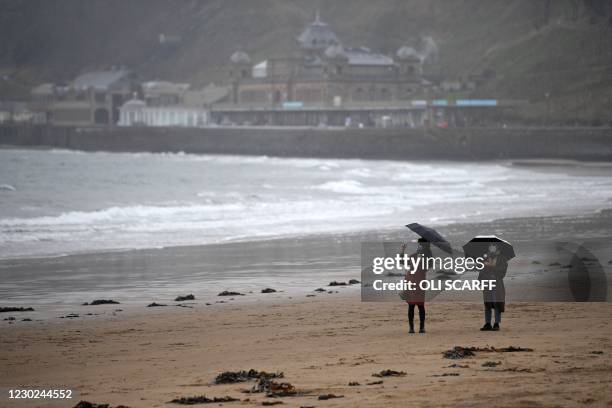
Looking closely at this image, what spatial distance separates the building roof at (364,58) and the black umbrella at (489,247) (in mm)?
133832

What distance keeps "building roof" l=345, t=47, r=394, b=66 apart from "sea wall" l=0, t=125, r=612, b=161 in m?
23.9

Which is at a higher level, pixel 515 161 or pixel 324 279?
pixel 515 161

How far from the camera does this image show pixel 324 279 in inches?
945

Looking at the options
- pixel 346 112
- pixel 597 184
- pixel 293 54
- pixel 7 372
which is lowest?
pixel 7 372

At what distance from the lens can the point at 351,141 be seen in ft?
392

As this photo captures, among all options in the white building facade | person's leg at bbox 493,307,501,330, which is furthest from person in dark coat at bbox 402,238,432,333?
the white building facade

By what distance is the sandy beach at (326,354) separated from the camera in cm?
1226

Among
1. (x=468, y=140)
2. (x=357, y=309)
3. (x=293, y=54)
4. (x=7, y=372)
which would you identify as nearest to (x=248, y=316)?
(x=357, y=309)

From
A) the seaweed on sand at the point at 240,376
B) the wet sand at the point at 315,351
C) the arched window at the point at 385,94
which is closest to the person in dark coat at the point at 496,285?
the wet sand at the point at 315,351

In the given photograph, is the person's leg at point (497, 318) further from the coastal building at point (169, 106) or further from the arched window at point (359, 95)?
the coastal building at point (169, 106)

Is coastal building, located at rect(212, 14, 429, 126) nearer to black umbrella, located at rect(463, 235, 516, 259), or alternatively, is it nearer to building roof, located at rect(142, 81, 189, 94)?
building roof, located at rect(142, 81, 189, 94)

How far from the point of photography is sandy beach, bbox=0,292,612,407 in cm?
1226

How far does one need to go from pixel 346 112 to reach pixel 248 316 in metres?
120

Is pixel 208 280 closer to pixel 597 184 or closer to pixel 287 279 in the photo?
pixel 287 279
